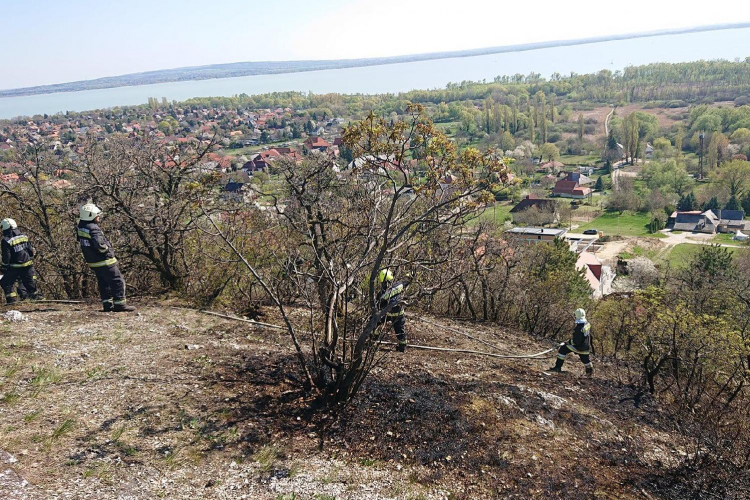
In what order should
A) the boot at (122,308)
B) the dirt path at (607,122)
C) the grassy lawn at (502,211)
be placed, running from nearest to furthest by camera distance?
the boot at (122,308) → the grassy lawn at (502,211) → the dirt path at (607,122)

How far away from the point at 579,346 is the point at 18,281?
33.3ft

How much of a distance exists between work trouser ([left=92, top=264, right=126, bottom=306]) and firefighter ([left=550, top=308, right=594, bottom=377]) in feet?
25.3

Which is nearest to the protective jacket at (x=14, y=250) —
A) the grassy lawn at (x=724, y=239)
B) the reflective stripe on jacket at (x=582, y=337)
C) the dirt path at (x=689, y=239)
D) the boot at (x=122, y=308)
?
the boot at (x=122, y=308)

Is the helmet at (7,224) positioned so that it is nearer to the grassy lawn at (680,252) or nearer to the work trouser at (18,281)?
the work trouser at (18,281)

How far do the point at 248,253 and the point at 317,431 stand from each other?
257 inches

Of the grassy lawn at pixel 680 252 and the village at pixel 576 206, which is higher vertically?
the village at pixel 576 206

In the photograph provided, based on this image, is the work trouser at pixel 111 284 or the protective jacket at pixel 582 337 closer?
the work trouser at pixel 111 284

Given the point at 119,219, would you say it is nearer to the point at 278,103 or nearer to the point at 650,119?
the point at 650,119

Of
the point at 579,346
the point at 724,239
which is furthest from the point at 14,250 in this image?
the point at 724,239

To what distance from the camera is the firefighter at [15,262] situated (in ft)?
26.1

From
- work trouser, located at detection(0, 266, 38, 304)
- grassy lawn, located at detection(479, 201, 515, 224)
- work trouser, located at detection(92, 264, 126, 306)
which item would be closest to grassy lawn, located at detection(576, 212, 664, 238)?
grassy lawn, located at detection(479, 201, 515, 224)

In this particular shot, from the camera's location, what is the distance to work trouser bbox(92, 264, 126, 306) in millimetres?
7717

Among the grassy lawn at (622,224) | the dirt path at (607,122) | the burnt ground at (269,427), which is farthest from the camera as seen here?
the dirt path at (607,122)

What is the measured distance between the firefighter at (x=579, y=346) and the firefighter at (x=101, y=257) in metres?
7.62
